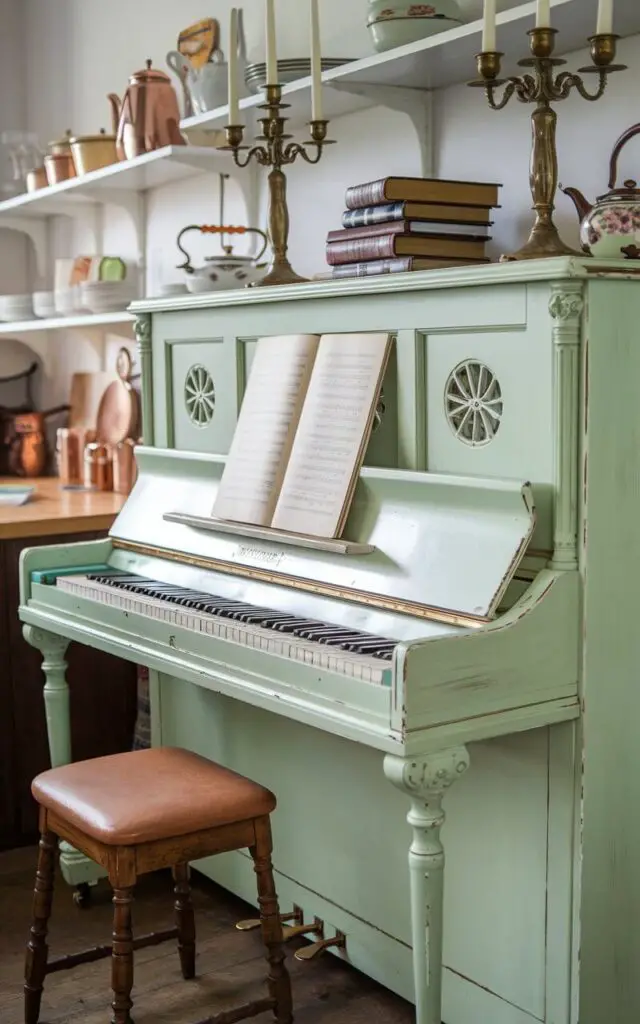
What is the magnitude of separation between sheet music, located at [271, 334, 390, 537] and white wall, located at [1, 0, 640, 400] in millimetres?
516

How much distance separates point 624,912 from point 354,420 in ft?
3.19

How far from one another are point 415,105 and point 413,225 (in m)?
0.67

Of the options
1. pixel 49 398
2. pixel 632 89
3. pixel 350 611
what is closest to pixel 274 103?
pixel 632 89

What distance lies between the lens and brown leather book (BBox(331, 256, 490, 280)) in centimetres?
228

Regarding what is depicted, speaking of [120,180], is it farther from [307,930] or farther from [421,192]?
[307,930]

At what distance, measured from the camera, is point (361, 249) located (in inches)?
93.0

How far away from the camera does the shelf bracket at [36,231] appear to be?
15.8 feet

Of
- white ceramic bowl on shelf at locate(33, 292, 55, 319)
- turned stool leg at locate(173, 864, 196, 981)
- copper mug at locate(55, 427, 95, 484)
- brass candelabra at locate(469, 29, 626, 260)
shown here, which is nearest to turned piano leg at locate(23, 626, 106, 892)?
turned stool leg at locate(173, 864, 196, 981)

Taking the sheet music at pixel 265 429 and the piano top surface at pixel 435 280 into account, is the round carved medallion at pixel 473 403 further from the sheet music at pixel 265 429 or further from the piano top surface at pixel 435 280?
the sheet music at pixel 265 429

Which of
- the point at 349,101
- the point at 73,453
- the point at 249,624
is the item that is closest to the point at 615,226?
the point at 249,624

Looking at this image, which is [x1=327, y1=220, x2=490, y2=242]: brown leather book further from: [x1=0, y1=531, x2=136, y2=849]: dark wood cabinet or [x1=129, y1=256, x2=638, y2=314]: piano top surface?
[x1=0, y1=531, x2=136, y2=849]: dark wood cabinet

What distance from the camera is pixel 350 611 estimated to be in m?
2.21

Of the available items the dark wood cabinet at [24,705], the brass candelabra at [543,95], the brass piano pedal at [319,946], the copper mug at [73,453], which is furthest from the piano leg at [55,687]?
the copper mug at [73,453]

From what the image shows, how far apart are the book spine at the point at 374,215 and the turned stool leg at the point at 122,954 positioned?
1.27 metres
